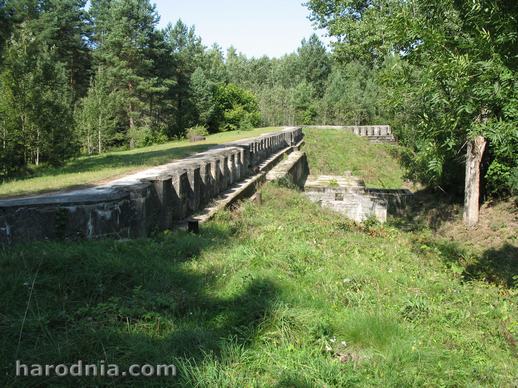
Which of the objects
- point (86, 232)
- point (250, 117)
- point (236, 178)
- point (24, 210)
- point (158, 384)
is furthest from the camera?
point (250, 117)

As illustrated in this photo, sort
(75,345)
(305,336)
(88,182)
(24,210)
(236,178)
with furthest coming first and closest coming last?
(236,178), (88,182), (24,210), (305,336), (75,345)

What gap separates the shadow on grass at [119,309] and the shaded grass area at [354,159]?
22906 mm

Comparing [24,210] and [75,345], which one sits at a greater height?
[24,210]

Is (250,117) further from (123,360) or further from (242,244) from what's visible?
(123,360)

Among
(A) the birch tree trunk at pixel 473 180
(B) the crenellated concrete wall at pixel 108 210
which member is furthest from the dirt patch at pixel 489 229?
(B) the crenellated concrete wall at pixel 108 210

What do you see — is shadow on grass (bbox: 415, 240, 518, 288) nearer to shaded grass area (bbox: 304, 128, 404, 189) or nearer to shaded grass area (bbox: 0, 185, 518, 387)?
shaded grass area (bbox: 0, 185, 518, 387)

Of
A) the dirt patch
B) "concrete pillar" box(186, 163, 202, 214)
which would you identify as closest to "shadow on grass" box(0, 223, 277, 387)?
"concrete pillar" box(186, 163, 202, 214)

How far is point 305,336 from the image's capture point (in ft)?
13.7

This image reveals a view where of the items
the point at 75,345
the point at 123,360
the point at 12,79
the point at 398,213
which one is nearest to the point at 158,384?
the point at 123,360

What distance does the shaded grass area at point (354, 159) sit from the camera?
2864cm

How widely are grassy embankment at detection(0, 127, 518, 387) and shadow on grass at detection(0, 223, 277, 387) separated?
0.01m

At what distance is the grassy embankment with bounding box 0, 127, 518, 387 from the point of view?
367 cm

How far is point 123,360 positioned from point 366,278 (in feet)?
11.5

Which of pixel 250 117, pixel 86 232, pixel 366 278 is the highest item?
pixel 250 117
